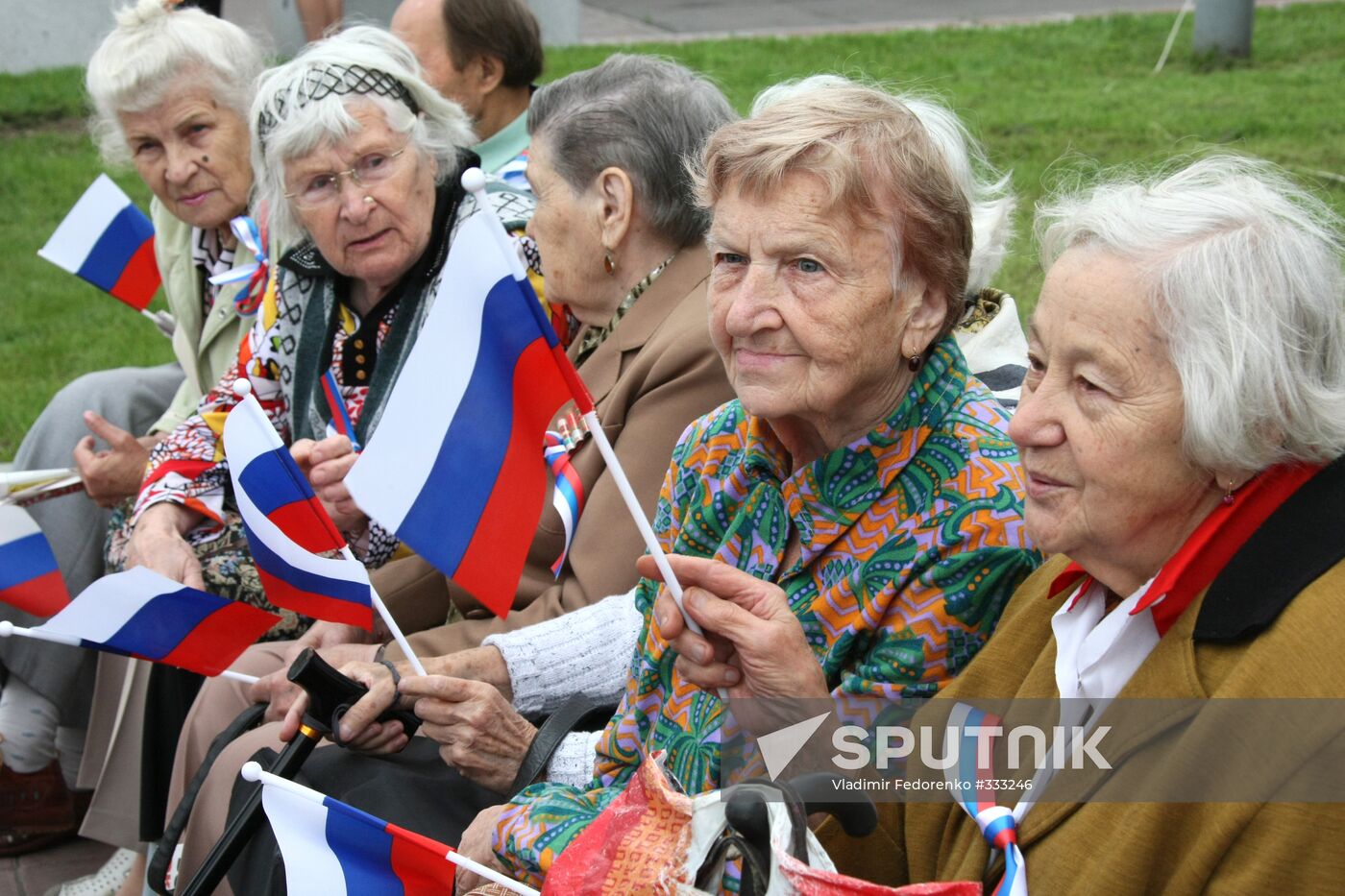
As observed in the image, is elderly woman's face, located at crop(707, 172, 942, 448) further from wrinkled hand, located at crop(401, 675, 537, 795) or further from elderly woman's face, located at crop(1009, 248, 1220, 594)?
wrinkled hand, located at crop(401, 675, 537, 795)

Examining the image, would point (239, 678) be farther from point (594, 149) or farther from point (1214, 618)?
point (1214, 618)

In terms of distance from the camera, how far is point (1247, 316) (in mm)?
1647

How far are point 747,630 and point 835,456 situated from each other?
0.34 metres

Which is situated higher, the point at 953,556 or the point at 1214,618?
the point at 1214,618

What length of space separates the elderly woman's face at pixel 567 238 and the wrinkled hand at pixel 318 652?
2.85 ft

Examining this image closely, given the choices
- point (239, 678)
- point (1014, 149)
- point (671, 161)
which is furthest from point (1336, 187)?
point (239, 678)

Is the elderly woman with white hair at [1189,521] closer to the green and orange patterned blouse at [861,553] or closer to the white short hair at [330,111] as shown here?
the green and orange patterned blouse at [861,553]

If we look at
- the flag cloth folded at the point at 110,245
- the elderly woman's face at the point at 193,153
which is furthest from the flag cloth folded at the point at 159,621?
the flag cloth folded at the point at 110,245

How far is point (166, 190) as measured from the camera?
13.7ft

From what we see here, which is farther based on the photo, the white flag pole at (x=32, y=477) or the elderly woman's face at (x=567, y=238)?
the white flag pole at (x=32, y=477)

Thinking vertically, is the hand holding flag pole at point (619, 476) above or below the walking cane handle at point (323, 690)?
above

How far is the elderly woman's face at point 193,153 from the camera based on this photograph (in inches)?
161

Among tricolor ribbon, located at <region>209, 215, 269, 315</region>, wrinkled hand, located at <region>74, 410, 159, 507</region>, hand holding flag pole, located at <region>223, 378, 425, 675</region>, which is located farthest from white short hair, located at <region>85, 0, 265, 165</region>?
hand holding flag pole, located at <region>223, 378, 425, 675</region>

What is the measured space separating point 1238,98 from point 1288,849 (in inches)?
293
